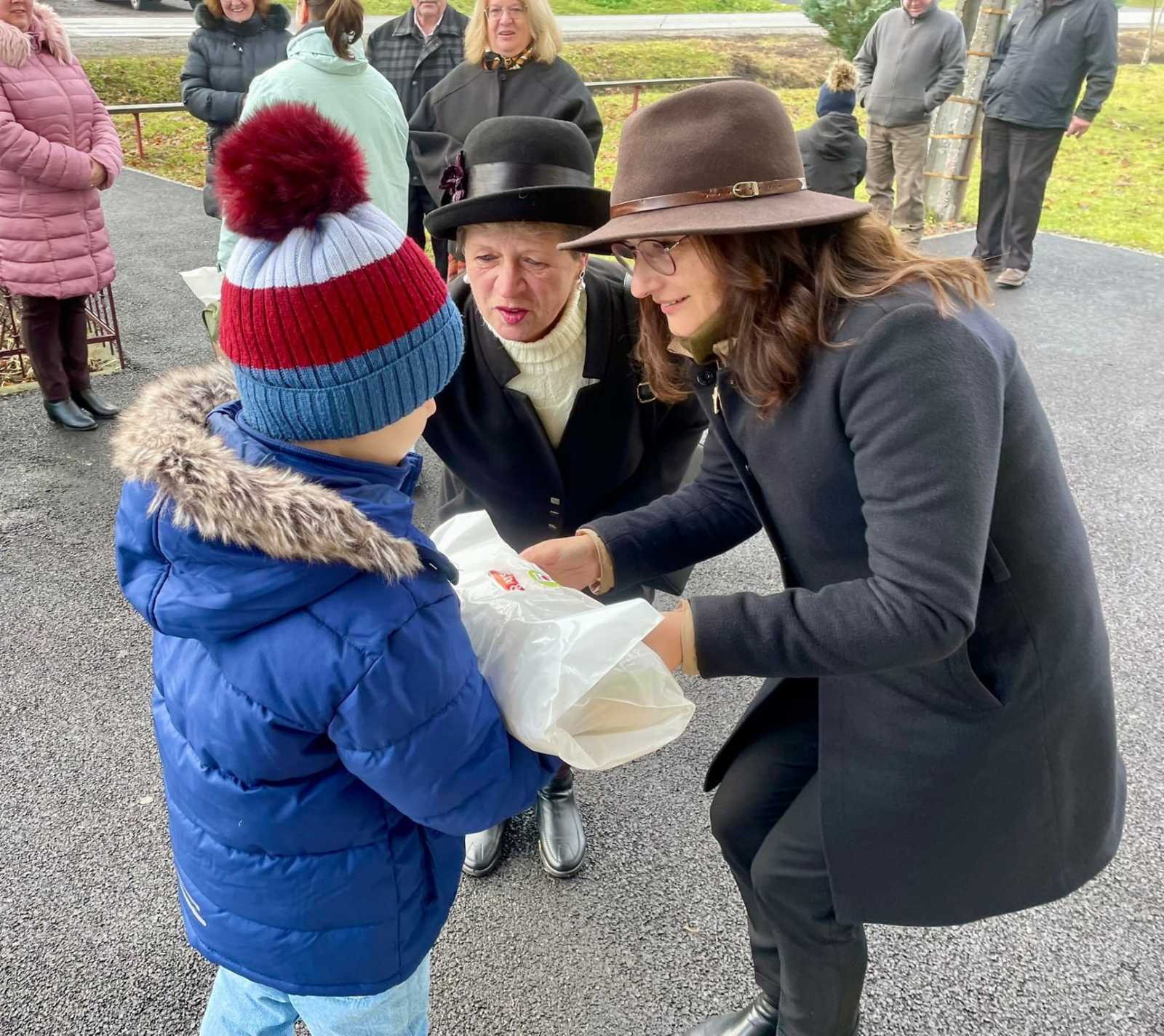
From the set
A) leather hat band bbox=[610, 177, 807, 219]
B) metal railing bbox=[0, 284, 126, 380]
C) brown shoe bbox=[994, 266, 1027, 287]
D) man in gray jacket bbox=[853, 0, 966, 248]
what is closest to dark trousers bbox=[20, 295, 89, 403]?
metal railing bbox=[0, 284, 126, 380]

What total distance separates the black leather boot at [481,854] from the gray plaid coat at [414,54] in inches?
168

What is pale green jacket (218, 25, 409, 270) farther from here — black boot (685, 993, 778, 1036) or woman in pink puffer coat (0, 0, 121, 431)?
black boot (685, 993, 778, 1036)

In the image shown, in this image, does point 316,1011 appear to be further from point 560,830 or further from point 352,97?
point 352,97

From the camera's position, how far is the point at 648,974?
2.26 m

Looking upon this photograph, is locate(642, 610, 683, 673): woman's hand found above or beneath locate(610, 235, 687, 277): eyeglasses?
beneath

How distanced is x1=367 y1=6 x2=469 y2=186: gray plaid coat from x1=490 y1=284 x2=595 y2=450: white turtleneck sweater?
149 inches

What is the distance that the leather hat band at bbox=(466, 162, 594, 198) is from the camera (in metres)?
2.24

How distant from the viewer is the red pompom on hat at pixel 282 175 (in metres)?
1.20

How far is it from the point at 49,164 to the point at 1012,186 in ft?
21.1

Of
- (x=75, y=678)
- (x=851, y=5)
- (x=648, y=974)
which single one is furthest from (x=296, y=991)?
(x=851, y=5)

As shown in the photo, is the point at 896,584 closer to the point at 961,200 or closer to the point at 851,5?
the point at 961,200

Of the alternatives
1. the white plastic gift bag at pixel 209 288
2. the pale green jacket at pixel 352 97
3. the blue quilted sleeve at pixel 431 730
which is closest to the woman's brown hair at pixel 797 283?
the blue quilted sleeve at pixel 431 730

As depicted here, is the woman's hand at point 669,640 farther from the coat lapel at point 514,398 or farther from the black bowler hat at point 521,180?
the black bowler hat at point 521,180

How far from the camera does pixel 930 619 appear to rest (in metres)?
1.36
